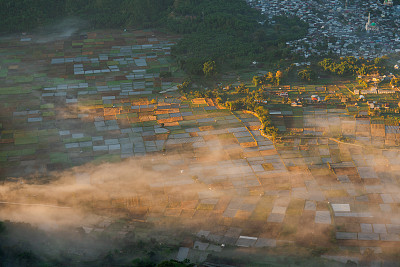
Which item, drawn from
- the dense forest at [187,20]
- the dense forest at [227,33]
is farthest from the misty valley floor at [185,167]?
the dense forest at [187,20]

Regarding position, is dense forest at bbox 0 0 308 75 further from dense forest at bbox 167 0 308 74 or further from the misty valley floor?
the misty valley floor

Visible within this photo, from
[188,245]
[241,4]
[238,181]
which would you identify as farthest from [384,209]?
[241,4]

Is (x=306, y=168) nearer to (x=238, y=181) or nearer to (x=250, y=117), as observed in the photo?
(x=238, y=181)

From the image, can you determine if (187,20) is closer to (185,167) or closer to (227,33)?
(227,33)

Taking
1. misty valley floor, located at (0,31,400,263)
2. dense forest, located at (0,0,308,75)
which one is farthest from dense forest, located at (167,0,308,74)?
misty valley floor, located at (0,31,400,263)

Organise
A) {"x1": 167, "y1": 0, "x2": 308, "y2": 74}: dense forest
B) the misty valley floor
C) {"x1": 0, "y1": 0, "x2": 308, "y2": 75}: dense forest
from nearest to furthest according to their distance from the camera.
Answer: the misty valley floor → {"x1": 167, "y1": 0, "x2": 308, "y2": 74}: dense forest → {"x1": 0, "y1": 0, "x2": 308, "y2": 75}: dense forest

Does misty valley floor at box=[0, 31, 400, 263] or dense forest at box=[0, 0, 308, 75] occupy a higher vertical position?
dense forest at box=[0, 0, 308, 75]

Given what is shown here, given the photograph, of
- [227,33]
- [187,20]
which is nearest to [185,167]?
[227,33]

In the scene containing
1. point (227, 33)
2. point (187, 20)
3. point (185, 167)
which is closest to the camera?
point (185, 167)

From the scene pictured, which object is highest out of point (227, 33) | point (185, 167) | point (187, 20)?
point (187, 20)

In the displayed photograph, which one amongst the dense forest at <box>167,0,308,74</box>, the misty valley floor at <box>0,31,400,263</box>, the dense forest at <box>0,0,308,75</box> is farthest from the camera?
the dense forest at <box>0,0,308,75</box>
